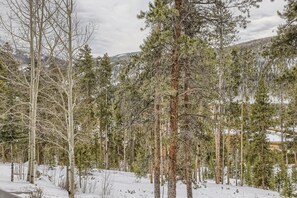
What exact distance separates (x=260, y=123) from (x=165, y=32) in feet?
79.9

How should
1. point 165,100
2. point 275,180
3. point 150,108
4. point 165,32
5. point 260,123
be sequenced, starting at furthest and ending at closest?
point 275,180
point 260,123
point 150,108
point 165,100
point 165,32

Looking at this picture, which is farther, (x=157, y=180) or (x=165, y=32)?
(x=157, y=180)

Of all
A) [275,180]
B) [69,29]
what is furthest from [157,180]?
[275,180]

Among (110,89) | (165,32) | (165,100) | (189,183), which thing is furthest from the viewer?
(110,89)

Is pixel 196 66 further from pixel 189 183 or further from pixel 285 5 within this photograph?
pixel 189 183

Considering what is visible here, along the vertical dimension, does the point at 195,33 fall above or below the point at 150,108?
Result: above

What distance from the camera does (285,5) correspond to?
27.7ft

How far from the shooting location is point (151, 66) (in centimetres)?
1026

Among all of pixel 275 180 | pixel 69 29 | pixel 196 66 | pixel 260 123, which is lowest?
pixel 275 180

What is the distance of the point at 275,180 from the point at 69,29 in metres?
29.7

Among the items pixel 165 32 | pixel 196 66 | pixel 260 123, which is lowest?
pixel 260 123

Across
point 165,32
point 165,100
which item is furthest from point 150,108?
point 165,32

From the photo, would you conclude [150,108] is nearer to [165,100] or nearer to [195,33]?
[165,100]

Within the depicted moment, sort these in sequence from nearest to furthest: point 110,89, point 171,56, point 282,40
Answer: point 282,40 < point 171,56 < point 110,89
